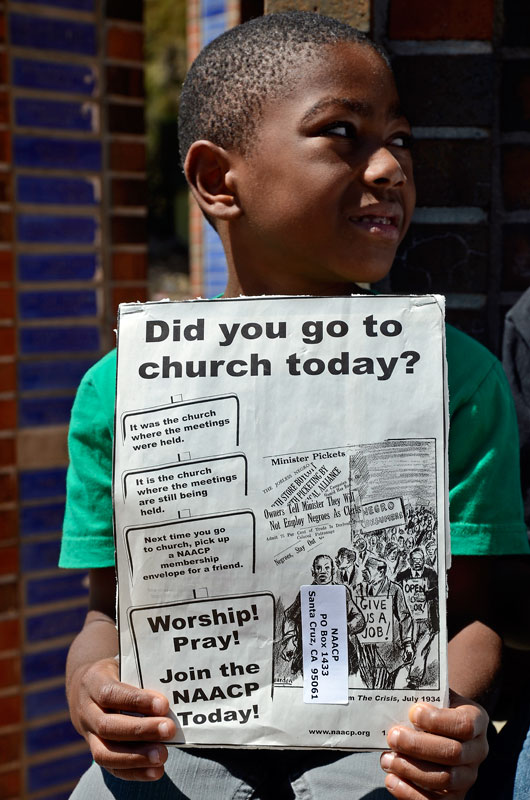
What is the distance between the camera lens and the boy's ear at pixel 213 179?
1.48m

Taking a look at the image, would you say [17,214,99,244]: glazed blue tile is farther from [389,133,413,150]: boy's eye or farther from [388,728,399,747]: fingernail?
[388,728,399,747]: fingernail

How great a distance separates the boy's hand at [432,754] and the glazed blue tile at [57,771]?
5.76 feet

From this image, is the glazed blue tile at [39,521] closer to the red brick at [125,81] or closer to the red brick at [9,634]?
the red brick at [9,634]

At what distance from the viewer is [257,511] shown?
113 cm

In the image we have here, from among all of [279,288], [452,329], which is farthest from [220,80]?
[452,329]

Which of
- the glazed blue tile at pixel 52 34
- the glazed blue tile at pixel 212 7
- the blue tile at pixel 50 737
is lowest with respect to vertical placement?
the blue tile at pixel 50 737

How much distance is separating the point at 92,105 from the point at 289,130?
4.33 feet

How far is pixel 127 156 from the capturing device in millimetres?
2605

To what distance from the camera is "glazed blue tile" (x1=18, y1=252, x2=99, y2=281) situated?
247cm

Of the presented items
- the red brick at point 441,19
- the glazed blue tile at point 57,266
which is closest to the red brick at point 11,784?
the glazed blue tile at point 57,266

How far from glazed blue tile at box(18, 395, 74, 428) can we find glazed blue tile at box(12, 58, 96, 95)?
81 cm

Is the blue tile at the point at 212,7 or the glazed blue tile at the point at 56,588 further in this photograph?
the blue tile at the point at 212,7

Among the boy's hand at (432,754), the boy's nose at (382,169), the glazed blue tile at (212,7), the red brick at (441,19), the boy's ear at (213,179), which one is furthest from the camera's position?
the glazed blue tile at (212,7)

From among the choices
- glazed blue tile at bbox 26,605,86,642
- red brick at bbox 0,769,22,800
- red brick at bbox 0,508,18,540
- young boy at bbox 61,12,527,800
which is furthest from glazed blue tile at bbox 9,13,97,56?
red brick at bbox 0,769,22,800
